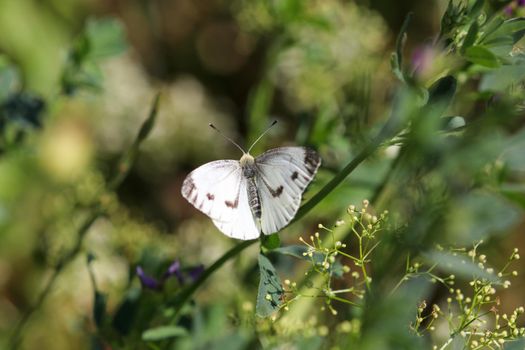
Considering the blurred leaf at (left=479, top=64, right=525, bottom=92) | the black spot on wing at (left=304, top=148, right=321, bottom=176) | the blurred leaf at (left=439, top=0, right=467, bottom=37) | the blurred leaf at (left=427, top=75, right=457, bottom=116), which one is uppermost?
the blurred leaf at (left=439, top=0, right=467, bottom=37)

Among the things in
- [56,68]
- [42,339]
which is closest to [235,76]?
[56,68]

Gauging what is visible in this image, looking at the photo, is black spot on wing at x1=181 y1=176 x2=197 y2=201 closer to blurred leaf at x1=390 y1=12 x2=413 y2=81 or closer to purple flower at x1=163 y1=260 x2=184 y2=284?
purple flower at x1=163 y1=260 x2=184 y2=284

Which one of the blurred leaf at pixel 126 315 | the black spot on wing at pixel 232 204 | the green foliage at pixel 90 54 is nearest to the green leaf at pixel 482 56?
the black spot on wing at pixel 232 204

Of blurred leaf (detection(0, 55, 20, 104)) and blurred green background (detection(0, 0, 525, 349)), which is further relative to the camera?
blurred leaf (detection(0, 55, 20, 104))

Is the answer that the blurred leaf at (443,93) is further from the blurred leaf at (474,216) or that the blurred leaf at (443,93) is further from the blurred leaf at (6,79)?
the blurred leaf at (6,79)

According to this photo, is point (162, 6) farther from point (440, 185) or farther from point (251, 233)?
point (440, 185)

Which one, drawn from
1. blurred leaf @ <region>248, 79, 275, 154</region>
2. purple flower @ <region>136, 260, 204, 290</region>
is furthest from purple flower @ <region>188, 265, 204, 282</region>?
blurred leaf @ <region>248, 79, 275, 154</region>
